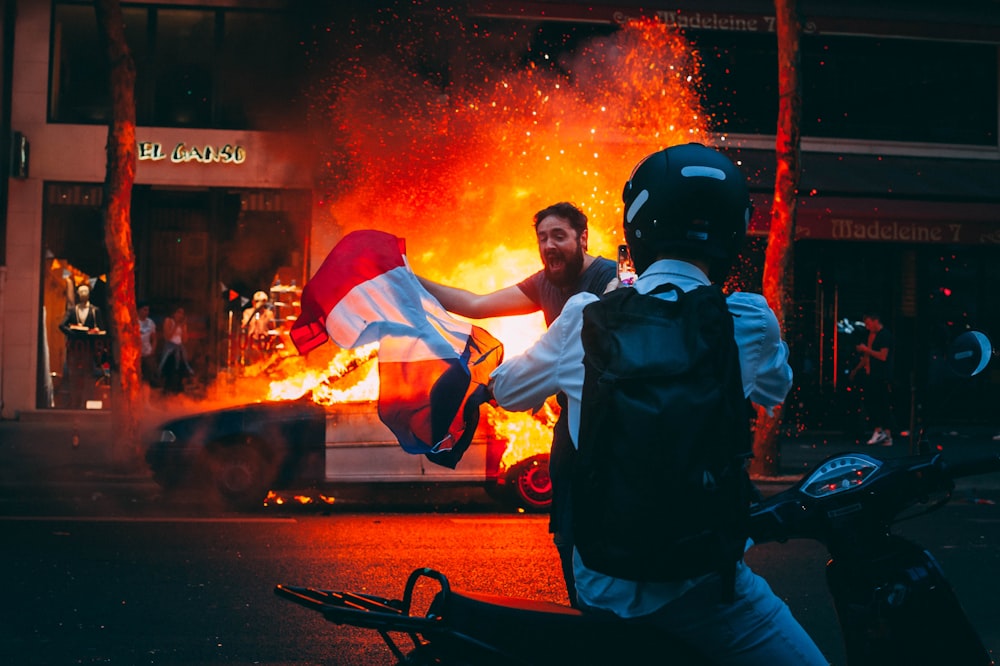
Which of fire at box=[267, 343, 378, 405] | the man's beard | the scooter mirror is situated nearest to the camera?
the scooter mirror

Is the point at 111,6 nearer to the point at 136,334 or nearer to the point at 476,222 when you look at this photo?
the point at 136,334

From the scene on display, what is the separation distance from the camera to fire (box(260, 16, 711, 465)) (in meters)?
14.4

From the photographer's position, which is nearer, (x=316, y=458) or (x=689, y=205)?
(x=689, y=205)

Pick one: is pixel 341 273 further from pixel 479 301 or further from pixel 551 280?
pixel 551 280

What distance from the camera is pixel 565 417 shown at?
2.39 meters

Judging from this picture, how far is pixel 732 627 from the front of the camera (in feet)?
6.74

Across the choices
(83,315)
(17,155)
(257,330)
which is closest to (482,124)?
(257,330)

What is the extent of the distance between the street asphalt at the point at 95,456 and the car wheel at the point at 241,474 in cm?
135

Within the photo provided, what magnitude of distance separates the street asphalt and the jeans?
23.0ft

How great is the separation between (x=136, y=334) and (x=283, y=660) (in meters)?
7.88

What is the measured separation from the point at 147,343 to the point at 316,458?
772cm

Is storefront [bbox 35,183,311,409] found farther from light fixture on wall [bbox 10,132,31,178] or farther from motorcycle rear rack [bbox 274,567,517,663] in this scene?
motorcycle rear rack [bbox 274,567,517,663]

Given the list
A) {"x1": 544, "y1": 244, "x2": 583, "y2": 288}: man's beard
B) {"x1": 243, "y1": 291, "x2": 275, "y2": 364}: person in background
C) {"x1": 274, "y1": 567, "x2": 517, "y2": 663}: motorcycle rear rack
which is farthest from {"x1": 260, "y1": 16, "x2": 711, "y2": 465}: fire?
{"x1": 274, "y1": 567, "x2": 517, "y2": 663}: motorcycle rear rack

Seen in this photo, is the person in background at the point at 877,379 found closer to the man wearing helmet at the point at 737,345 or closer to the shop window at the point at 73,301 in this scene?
the shop window at the point at 73,301
